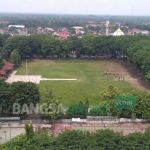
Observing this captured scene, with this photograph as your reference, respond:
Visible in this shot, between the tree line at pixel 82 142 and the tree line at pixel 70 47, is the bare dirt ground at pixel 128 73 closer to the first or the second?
the tree line at pixel 70 47

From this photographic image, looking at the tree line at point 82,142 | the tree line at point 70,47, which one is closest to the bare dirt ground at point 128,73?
the tree line at point 70,47

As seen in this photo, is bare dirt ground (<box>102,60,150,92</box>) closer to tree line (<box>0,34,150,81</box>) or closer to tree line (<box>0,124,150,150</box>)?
tree line (<box>0,34,150,81</box>)

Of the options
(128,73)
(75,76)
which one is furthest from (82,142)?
(128,73)

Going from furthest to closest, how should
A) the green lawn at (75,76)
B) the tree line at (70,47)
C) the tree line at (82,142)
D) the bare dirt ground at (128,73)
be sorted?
the tree line at (70,47) → the bare dirt ground at (128,73) → the green lawn at (75,76) → the tree line at (82,142)

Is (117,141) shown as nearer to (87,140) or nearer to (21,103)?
(87,140)

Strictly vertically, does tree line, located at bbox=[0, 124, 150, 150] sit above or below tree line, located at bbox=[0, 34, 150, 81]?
below

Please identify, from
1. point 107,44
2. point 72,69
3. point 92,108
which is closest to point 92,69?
point 72,69

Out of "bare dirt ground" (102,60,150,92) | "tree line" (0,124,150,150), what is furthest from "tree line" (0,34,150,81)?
"tree line" (0,124,150,150)
